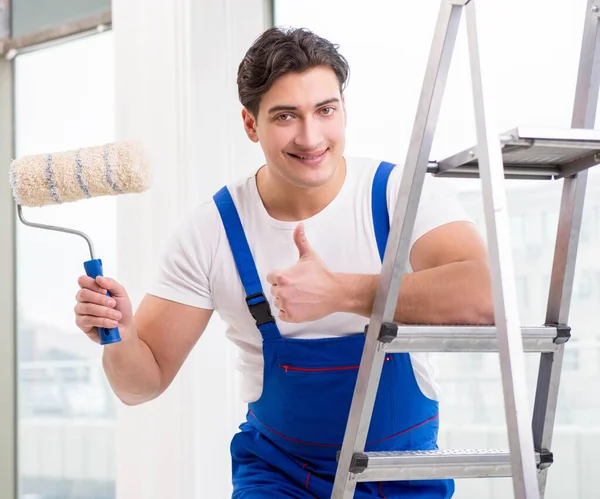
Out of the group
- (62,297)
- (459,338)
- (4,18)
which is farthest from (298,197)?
(4,18)

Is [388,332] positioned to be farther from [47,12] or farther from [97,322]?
[47,12]

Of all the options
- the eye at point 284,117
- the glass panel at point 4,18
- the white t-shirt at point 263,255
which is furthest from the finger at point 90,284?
the glass panel at point 4,18

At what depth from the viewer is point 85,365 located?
2.72 meters

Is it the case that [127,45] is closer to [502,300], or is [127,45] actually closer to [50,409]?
[50,409]

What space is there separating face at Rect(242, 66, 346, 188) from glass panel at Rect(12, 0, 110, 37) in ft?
4.18

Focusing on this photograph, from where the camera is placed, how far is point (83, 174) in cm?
148

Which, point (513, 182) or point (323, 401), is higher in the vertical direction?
point (513, 182)

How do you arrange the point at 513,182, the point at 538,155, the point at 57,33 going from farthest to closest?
the point at 57,33, the point at 513,182, the point at 538,155

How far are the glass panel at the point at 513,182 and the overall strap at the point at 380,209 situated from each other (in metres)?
0.23

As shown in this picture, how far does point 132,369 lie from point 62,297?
4.03 feet

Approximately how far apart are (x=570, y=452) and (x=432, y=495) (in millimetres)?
509

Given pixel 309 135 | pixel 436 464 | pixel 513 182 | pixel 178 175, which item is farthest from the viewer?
pixel 178 175

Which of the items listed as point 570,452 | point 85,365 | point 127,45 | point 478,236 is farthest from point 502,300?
point 85,365

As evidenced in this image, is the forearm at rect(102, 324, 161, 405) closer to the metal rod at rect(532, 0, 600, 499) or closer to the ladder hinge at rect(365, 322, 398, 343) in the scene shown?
the ladder hinge at rect(365, 322, 398, 343)
